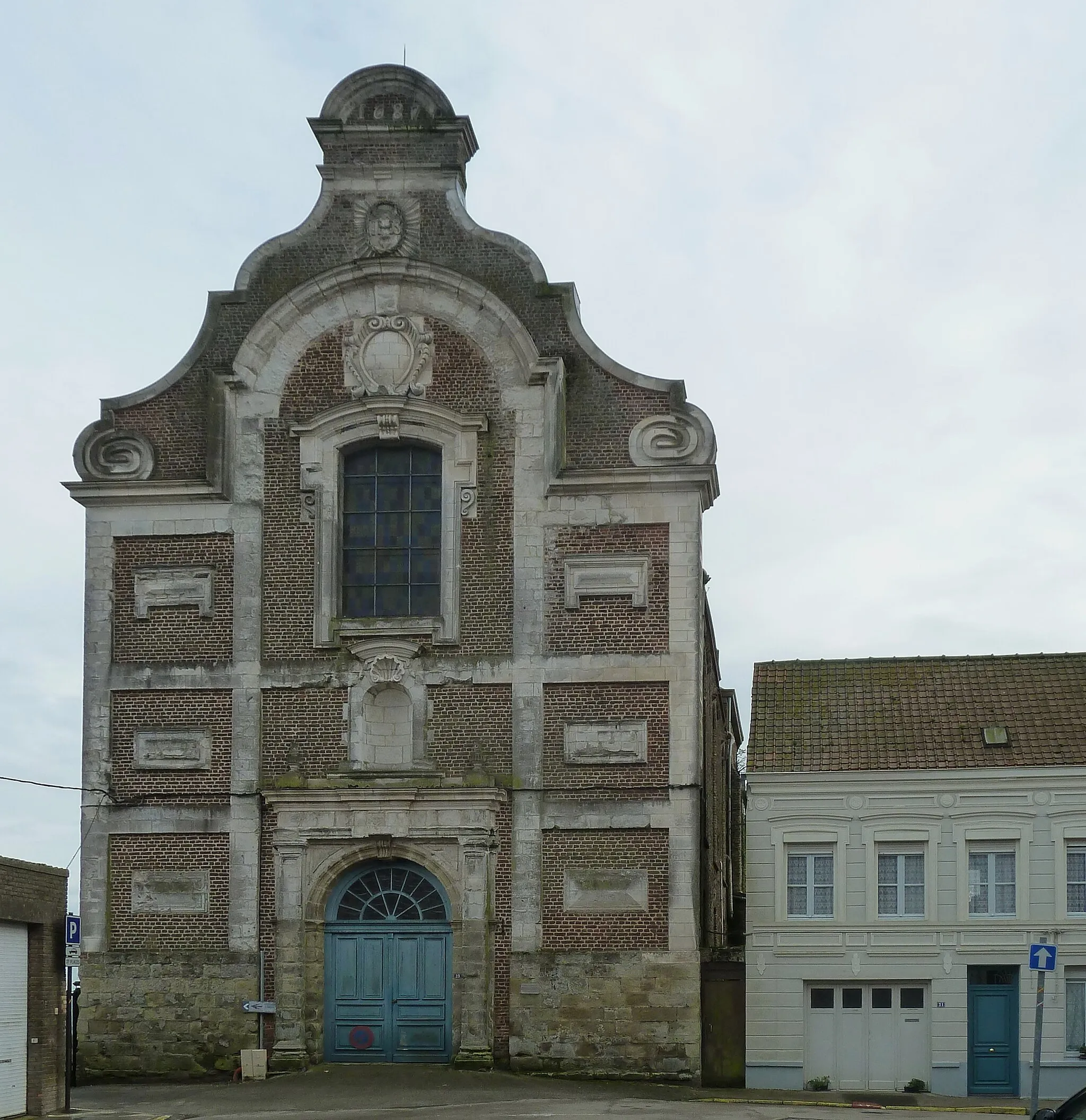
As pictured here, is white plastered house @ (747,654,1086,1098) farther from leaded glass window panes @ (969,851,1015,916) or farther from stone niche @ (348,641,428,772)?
stone niche @ (348,641,428,772)

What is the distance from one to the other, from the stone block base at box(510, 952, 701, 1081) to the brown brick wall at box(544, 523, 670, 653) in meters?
4.57

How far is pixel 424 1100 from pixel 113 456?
11198 millimetres

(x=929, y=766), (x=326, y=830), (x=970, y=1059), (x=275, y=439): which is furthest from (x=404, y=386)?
(x=970, y=1059)

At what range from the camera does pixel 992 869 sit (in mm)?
28500

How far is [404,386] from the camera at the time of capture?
3012cm

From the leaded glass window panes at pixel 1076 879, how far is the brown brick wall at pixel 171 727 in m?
12.5

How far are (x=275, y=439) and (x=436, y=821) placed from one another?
6502 millimetres

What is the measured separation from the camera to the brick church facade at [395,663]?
93.9ft

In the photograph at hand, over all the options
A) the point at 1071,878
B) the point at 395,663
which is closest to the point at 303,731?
the point at 395,663

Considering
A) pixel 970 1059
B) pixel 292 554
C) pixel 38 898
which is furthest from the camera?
pixel 292 554

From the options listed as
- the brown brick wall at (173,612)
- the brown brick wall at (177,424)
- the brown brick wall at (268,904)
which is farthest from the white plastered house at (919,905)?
the brown brick wall at (177,424)

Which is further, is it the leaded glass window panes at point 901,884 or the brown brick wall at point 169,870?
the brown brick wall at point 169,870

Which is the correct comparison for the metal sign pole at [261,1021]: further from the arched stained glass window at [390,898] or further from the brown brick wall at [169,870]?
the arched stained glass window at [390,898]

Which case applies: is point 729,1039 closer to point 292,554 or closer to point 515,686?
point 515,686
